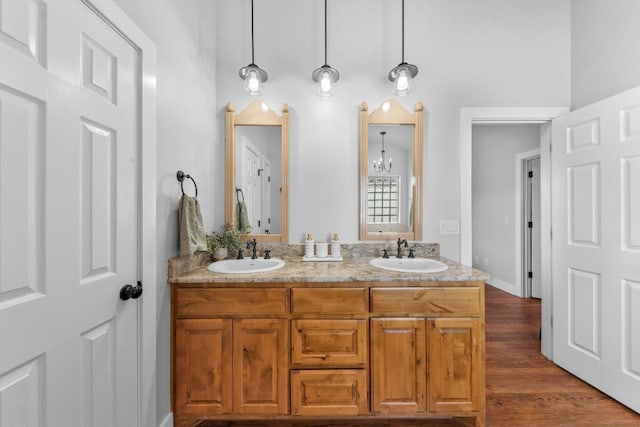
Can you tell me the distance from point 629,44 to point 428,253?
1933 millimetres

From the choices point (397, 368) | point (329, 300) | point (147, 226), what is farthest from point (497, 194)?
point (147, 226)

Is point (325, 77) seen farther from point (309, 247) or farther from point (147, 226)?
point (147, 226)

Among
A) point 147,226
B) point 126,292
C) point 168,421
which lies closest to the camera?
point 126,292

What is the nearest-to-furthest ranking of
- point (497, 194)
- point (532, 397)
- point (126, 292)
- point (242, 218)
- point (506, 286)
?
point (126, 292) → point (532, 397) → point (242, 218) → point (506, 286) → point (497, 194)

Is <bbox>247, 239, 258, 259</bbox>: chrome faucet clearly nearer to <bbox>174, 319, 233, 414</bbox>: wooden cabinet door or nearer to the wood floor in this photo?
<bbox>174, 319, 233, 414</bbox>: wooden cabinet door

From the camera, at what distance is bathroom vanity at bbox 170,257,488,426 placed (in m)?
1.58

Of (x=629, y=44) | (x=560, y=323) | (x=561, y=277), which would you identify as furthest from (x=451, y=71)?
(x=560, y=323)

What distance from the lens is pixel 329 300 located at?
63.1 inches

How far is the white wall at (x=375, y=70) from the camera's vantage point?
7.43ft

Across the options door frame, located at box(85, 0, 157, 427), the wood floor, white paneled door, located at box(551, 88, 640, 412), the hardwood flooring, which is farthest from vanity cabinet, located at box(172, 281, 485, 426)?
white paneled door, located at box(551, 88, 640, 412)

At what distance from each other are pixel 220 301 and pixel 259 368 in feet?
1.39

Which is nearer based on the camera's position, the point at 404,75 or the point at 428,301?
the point at 428,301

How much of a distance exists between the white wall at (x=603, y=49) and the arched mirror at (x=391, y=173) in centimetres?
127

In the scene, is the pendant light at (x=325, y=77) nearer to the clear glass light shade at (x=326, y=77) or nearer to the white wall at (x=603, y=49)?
the clear glass light shade at (x=326, y=77)
